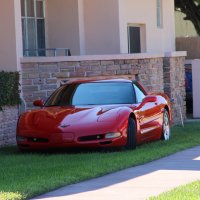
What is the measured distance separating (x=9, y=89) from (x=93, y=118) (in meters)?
3.14

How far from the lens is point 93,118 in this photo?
13031mm

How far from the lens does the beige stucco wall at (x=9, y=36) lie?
54.1ft

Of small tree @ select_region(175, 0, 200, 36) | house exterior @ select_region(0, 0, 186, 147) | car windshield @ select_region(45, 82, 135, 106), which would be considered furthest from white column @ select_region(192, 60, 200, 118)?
small tree @ select_region(175, 0, 200, 36)

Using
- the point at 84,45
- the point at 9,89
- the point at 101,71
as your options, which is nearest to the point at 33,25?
the point at 84,45

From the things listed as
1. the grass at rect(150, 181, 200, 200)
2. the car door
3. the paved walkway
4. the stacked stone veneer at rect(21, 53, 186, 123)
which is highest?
the stacked stone veneer at rect(21, 53, 186, 123)

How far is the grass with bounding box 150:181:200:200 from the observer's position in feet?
26.8

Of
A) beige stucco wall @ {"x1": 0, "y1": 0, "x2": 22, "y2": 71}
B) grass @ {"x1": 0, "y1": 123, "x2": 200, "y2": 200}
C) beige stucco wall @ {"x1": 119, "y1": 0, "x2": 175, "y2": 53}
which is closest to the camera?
grass @ {"x1": 0, "y1": 123, "x2": 200, "y2": 200}

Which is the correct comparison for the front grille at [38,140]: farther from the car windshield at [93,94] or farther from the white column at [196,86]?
the white column at [196,86]

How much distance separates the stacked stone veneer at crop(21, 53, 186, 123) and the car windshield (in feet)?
7.21

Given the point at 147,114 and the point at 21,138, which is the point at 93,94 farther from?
the point at 21,138

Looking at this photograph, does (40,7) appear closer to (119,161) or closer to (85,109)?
(85,109)

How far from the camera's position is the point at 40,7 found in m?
21.0

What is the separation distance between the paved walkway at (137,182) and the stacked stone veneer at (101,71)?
5.73m

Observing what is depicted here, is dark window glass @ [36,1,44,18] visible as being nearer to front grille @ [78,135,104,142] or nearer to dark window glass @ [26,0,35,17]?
dark window glass @ [26,0,35,17]
